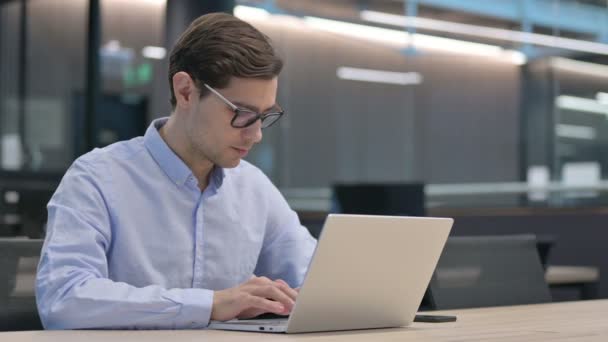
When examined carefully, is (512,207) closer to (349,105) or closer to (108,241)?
(349,105)

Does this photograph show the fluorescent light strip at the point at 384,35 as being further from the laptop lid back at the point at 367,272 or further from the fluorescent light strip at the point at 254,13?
the laptop lid back at the point at 367,272

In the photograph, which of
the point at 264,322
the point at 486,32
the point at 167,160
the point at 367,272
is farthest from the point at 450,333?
the point at 486,32

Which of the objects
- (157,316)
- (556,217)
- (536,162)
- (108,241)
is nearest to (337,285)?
(157,316)

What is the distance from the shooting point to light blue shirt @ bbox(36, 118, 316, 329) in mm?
1822

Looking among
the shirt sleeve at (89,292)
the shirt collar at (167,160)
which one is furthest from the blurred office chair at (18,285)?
the shirt collar at (167,160)

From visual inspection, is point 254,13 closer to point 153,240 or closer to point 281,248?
point 281,248

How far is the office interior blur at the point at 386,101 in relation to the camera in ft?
24.5

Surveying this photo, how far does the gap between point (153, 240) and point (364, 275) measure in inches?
20.8

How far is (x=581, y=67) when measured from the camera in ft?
24.9

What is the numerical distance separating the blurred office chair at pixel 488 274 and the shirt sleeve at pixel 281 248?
1.47 feet

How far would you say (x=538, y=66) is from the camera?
26.0ft

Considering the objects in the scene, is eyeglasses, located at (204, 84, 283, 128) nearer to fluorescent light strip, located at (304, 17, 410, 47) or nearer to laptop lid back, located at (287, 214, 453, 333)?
laptop lid back, located at (287, 214, 453, 333)

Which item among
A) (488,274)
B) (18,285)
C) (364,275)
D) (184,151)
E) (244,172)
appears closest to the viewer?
(364,275)

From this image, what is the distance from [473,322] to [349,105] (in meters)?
6.86
